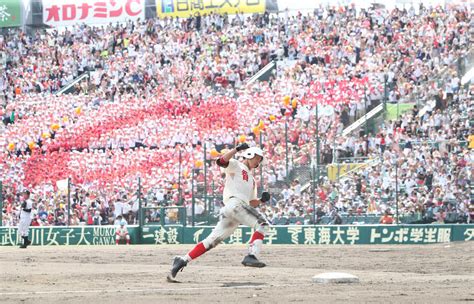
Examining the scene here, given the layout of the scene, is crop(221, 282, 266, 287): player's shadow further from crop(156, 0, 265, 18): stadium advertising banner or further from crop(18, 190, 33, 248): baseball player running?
crop(156, 0, 265, 18): stadium advertising banner

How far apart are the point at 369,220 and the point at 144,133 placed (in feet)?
54.8

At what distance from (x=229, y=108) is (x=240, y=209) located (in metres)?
30.2

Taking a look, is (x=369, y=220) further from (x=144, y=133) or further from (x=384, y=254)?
(x=144, y=133)

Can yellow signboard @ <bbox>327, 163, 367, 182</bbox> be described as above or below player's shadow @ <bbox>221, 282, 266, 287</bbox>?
above

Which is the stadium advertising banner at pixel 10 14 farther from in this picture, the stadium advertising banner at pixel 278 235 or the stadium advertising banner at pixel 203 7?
the stadium advertising banner at pixel 278 235

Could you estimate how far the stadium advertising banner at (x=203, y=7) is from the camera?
54.5 meters

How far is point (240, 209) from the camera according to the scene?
14.9 meters

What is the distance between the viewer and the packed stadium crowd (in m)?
32.1

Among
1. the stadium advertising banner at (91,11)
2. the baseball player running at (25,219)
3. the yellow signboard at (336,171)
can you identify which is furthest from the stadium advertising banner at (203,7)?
the baseball player running at (25,219)

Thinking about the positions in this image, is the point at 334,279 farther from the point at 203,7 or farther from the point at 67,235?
the point at 203,7

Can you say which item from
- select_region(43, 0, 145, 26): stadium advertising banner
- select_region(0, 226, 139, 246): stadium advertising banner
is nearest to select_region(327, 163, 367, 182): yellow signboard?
select_region(0, 226, 139, 246): stadium advertising banner

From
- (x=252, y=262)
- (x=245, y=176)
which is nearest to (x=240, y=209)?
(x=245, y=176)

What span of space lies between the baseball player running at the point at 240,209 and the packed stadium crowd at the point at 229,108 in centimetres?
1561

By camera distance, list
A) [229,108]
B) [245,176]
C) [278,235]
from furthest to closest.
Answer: [229,108] < [278,235] < [245,176]
